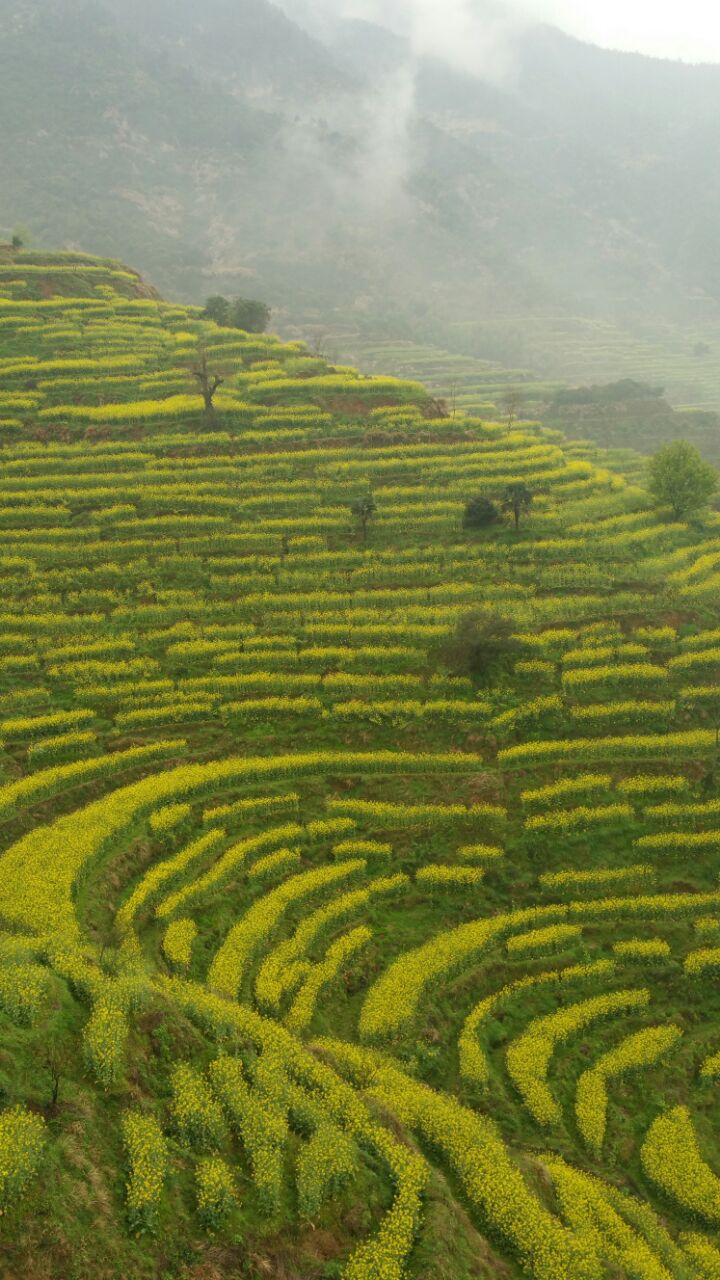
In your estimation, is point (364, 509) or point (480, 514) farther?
point (480, 514)

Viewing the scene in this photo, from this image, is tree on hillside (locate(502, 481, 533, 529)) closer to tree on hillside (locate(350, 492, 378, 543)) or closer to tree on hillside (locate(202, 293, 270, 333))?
tree on hillside (locate(350, 492, 378, 543))

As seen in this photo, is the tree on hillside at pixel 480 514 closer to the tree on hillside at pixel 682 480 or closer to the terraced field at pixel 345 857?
the terraced field at pixel 345 857

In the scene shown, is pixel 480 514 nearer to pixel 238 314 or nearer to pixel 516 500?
pixel 516 500

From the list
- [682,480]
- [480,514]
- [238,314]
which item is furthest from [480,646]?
[238,314]

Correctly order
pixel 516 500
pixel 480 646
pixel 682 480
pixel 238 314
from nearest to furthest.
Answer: pixel 480 646 < pixel 516 500 < pixel 682 480 < pixel 238 314

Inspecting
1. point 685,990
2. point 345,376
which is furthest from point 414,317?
point 685,990

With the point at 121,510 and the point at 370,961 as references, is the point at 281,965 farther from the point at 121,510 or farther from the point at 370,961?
the point at 121,510

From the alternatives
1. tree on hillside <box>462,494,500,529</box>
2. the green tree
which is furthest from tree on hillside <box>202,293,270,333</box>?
tree on hillside <box>462,494,500,529</box>
